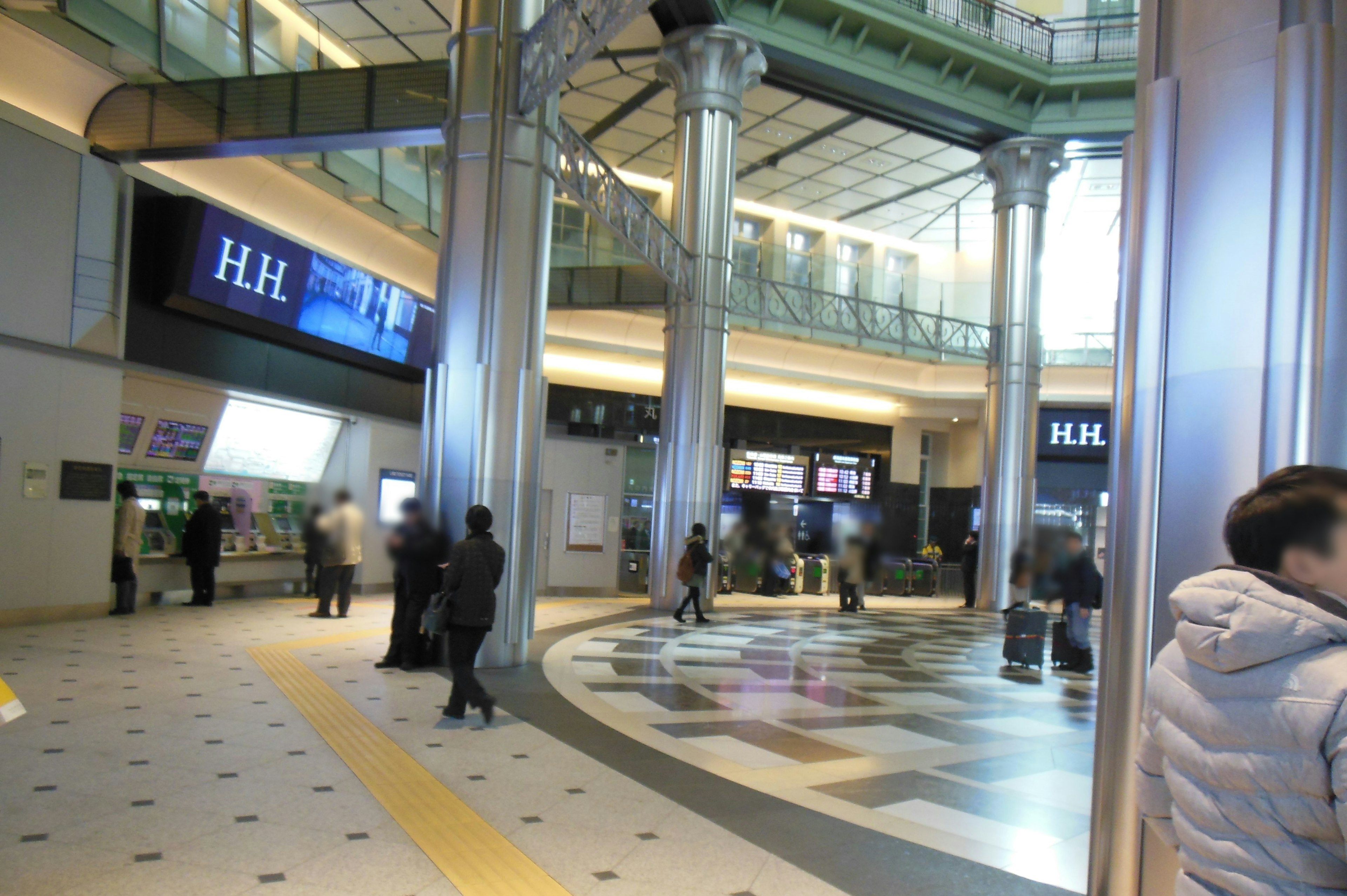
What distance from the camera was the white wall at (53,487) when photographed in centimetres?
884

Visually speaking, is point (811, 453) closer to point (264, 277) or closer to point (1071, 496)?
point (1071, 496)

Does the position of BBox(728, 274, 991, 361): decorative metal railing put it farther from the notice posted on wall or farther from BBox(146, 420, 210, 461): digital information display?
BBox(146, 420, 210, 461): digital information display

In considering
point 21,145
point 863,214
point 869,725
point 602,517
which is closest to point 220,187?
point 21,145

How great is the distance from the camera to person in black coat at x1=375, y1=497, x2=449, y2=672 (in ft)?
24.4

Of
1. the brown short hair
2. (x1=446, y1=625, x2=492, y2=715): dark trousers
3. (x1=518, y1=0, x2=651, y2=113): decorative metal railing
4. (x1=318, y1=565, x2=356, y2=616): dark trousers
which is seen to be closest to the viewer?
the brown short hair

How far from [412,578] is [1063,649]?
6.69m

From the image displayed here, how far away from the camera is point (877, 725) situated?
258 inches

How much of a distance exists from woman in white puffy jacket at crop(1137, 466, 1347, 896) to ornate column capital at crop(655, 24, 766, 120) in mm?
14160

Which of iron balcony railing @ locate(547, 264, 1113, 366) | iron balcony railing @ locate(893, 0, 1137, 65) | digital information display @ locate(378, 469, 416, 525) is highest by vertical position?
iron balcony railing @ locate(893, 0, 1137, 65)

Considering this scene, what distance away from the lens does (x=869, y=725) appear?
6.52 metres

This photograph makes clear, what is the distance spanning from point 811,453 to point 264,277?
1304 centimetres

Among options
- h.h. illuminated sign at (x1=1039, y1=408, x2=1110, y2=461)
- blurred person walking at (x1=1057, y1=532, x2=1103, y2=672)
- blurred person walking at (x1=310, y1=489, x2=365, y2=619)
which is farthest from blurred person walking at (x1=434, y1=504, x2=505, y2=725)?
h.h. illuminated sign at (x1=1039, y1=408, x2=1110, y2=461)

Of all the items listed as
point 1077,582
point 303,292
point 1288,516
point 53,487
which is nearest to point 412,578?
point 53,487

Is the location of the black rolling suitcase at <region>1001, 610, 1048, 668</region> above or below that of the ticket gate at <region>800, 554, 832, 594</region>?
above
